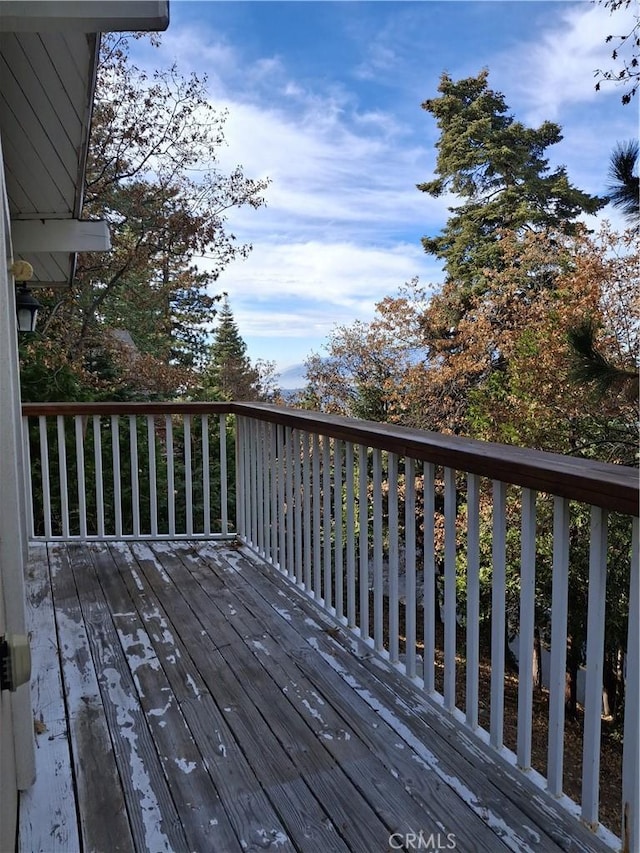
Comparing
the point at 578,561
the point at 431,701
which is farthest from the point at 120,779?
the point at 578,561

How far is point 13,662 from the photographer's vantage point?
971mm

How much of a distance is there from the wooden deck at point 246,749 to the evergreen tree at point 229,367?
1138 cm

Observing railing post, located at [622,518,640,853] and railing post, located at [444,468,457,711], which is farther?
railing post, located at [444,468,457,711]

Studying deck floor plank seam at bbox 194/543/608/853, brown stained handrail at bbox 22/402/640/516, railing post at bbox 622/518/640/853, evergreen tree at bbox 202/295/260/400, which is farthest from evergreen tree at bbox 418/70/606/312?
railing post at bbox 622/518/640/853

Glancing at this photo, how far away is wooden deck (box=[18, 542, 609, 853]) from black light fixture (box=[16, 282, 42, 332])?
202 centimetres

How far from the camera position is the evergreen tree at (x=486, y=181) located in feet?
47.4

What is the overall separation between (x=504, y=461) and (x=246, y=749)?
110 centimetres

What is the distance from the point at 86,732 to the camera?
1794mm

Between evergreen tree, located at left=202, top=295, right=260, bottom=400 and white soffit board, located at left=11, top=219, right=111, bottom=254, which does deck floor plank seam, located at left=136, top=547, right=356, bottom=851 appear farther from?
evergreen tree, located at left=202, top=295, right=260, bottom=400

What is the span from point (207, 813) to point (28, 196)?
3.17 m

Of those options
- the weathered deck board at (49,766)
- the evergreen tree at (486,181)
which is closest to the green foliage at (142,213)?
the evergreen tree at (486,181)

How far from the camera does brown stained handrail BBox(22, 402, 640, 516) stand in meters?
1.23

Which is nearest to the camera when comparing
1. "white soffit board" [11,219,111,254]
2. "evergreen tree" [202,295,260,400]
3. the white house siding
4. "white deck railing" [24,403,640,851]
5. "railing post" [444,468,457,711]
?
the white house siding

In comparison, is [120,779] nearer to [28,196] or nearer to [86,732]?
[86,732]
